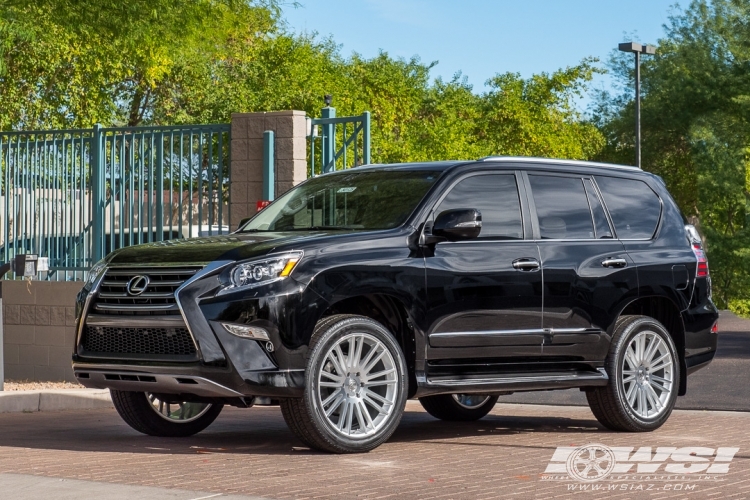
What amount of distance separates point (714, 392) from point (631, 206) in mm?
4082

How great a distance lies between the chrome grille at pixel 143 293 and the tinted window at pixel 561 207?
275cm

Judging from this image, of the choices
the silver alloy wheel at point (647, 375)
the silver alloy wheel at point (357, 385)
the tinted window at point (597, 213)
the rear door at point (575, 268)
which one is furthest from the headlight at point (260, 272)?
the silver alloy wheel at point (647, 375)

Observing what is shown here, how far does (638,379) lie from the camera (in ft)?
33.7

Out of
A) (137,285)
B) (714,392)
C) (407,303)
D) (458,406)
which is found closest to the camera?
(137,285)

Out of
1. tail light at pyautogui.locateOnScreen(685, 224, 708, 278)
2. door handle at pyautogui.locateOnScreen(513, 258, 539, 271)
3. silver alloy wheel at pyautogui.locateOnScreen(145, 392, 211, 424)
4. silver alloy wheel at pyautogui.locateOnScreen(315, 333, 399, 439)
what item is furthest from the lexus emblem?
tail light at pyautogui.locateOnScreen(685, 224, 708, 278)

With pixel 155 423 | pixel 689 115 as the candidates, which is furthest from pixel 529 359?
pixel 689 115

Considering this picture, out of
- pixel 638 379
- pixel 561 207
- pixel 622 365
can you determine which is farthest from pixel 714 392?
pixel 561 207

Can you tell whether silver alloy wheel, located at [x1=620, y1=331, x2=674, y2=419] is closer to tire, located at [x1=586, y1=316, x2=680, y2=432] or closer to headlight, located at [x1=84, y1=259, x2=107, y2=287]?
tire, located at [x1=586, y1=316, x2=680, y2=432]

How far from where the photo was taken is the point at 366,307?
29.3ft

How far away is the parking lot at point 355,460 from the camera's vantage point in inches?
283

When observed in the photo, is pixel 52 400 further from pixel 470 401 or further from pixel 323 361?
pixel 323 361

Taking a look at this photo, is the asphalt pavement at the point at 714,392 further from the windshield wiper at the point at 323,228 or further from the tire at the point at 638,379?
the windshield wiper at the point at 323,228

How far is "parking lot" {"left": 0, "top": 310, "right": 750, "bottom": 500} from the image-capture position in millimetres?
7199

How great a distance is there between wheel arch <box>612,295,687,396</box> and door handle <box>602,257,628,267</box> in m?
0.49
